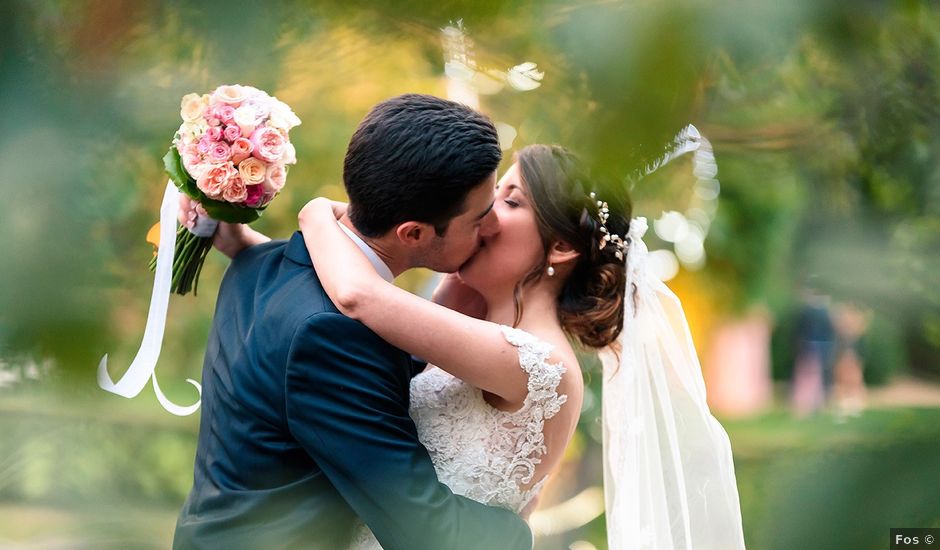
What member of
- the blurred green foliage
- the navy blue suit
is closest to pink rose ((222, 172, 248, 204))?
the navy blue suit

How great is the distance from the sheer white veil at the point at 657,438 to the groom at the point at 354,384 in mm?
468

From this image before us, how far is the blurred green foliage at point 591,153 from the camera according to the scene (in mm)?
633

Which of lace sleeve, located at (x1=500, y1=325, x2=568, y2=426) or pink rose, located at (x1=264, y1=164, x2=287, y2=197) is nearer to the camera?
pink rose, located at (x1=264, y1=164, x2=287, y2=197)

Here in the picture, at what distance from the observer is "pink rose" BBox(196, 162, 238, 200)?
238 cm

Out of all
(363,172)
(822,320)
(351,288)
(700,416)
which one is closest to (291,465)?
(351,288)

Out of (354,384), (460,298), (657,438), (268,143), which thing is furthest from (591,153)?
(460,298)

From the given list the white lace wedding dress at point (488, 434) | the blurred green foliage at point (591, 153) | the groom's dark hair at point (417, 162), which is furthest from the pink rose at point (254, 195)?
the blurred green foliage at point (591, 153)

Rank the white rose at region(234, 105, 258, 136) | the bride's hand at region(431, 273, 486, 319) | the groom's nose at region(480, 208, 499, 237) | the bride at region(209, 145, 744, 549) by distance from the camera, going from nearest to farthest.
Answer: the white rose at region(234, 105, 258, 136)
the bride at region(209, 145, 744, 549)
the groom's nose at region(480, 208, 499, 237)
the bride's hand at region(431, 273, 486, 319)

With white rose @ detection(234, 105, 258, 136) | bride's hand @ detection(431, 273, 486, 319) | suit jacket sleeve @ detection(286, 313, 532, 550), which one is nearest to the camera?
white rose @ detection(234, 105, 258, 136)

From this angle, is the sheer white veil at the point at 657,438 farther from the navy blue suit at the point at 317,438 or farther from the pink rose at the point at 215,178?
the pink rose at the point at 215,178

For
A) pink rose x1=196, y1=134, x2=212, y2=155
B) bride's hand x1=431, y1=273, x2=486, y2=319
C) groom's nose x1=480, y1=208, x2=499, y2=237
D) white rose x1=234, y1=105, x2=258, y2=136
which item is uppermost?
white rose x1=234, y1=105, x2=258, y2=136

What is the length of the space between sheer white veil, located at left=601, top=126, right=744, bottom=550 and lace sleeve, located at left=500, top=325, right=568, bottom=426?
310mm

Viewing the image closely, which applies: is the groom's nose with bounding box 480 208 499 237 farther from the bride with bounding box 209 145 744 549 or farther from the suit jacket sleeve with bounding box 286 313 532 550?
the suit jacket sleeve with bounding box 286 313 532 550

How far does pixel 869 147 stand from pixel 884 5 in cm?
10
